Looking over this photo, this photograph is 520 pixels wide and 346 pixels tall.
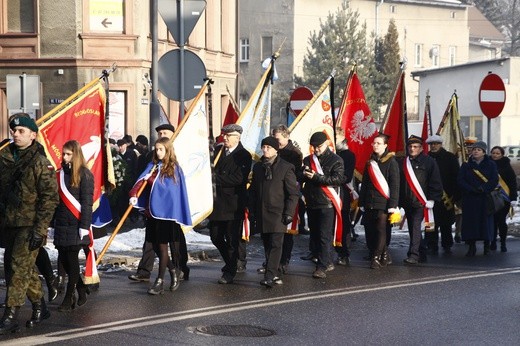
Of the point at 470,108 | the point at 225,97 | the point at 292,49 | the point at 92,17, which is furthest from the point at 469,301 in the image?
the point at 292,49

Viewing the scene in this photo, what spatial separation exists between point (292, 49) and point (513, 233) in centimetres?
5513

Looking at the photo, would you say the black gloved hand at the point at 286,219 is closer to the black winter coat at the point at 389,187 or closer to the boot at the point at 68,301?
the black winter coat at the point at 389,187

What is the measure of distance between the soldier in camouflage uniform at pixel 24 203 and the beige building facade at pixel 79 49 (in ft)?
78.1

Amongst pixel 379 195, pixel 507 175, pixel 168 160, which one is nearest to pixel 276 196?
pixel 168 160

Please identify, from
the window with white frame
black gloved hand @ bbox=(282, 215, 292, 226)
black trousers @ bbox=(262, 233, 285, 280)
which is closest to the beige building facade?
black trousers @ bbox=(262, 233, 285, 280)

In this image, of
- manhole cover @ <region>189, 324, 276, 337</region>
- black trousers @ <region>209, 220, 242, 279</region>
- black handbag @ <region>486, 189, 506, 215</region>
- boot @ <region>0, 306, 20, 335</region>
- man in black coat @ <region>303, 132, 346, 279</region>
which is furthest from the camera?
black handbag @ <region>486, 189, 506, 215</region>

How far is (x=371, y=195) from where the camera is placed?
637 inches

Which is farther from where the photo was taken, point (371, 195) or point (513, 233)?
point (513, 233)

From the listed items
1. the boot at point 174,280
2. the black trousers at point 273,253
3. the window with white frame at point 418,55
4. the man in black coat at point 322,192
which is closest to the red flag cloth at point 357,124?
the man in black coat at point 322,192

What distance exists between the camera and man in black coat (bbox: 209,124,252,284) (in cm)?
1420

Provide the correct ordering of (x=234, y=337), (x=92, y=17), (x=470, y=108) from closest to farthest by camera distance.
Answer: (x=234, y=337), (x=92, y=17), (x=470, y=108)

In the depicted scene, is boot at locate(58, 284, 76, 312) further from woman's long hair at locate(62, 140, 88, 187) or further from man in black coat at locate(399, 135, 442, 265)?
man in black coat at locate(399, 135, 442, 265)

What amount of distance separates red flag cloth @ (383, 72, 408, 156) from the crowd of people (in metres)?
0.67

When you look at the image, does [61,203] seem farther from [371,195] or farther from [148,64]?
[148,64]
